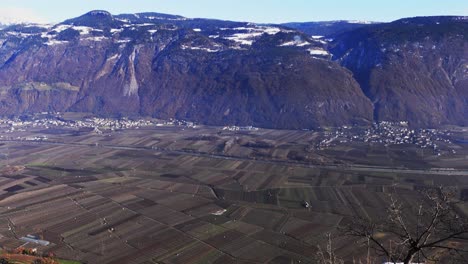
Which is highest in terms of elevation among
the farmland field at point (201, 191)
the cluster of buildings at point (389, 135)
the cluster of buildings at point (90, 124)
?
the farmland field at point (201, 191)

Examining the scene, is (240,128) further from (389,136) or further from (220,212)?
(220,212)

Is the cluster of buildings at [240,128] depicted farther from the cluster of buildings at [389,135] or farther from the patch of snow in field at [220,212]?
the patch of snow in field at [220,212]

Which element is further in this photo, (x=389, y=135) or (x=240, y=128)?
(x=240, y=128)

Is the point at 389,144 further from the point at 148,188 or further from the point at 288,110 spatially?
the point at 148,188

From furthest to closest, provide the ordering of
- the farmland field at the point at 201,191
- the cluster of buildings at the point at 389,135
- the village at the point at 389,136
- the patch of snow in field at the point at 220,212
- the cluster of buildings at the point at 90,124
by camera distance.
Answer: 1. the cluster of buildings at the point at 90,124
2. the cluster of buildings at the point at 389,135
3. the village at the point at 389,136
4. the patch of snow in field at the point at 220,212
5. the farmland field at the point at 201,191

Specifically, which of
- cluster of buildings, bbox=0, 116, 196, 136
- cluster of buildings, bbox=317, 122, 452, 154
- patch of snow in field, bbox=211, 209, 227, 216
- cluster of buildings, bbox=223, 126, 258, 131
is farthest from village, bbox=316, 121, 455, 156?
patch of snow in field, bbox=211, 209, 227, 216

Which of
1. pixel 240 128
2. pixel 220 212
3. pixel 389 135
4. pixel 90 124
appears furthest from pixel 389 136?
pixel 90 124

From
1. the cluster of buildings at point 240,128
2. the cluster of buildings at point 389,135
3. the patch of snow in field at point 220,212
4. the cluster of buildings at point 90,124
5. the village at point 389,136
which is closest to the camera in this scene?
the patch of snow in field at point 220,212

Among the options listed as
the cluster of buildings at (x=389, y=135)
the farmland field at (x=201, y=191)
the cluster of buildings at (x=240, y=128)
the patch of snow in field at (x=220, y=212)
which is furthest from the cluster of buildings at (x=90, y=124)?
the patch of snow in field at (x=220, y=212)
